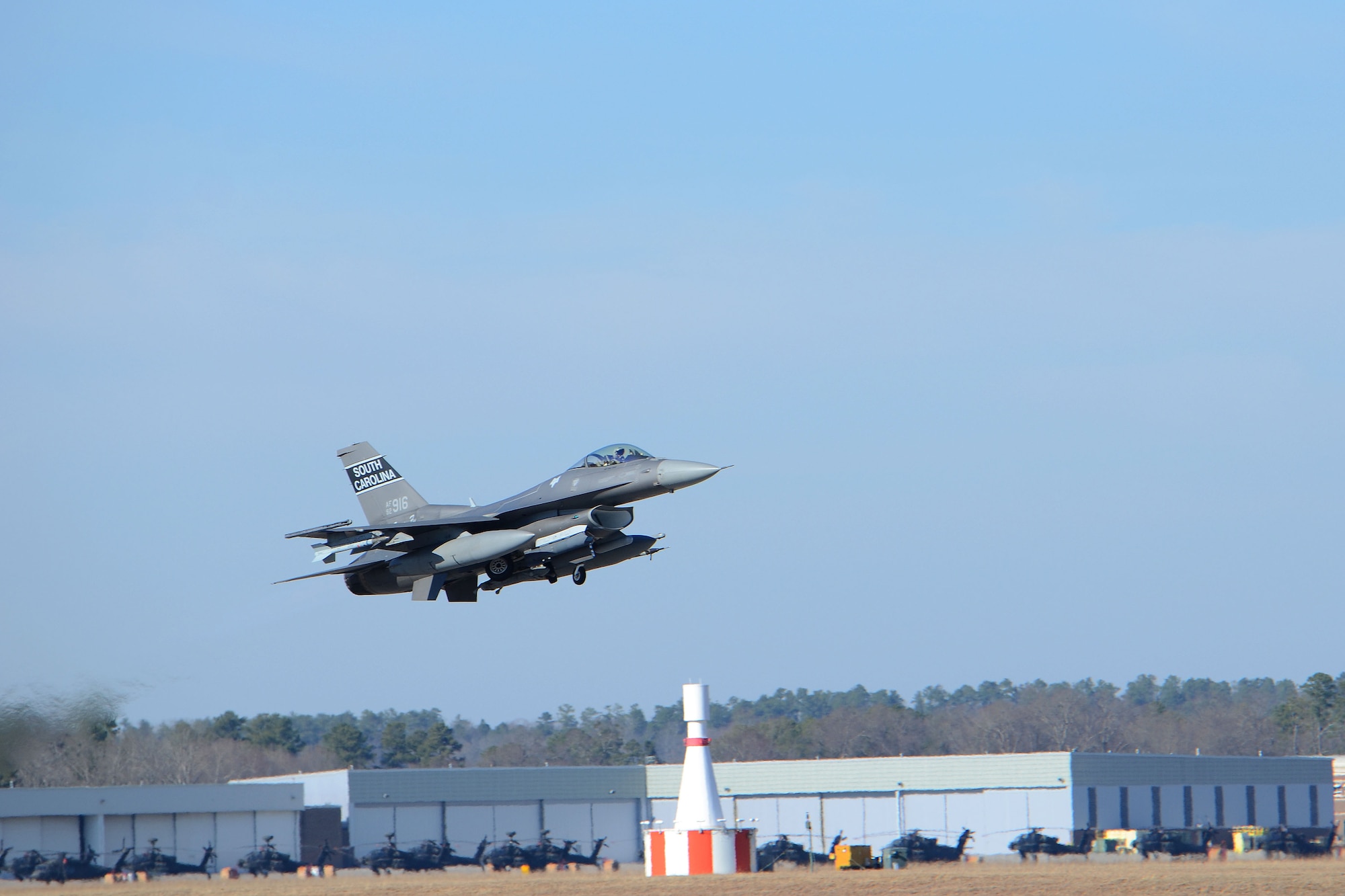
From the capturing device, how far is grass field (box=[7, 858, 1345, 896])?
46688 mm

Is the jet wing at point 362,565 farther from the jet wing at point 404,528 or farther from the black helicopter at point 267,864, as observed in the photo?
the black helicopter at point 267,864

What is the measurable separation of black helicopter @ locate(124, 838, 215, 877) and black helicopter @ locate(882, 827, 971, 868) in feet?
89.4

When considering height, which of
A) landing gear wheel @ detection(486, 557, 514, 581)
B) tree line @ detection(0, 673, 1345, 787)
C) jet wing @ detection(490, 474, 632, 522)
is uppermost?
jet wing @ detection(490, 474, 632, 522)

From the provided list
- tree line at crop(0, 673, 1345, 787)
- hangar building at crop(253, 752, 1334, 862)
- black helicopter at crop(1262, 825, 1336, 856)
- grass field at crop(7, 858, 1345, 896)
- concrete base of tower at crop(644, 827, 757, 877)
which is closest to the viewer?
grass field at crop(7, 858, 1345, 896)

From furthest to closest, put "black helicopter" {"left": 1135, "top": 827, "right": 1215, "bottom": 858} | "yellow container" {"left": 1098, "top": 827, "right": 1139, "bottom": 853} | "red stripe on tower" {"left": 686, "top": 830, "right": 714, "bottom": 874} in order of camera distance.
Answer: "yellow container" {"left": 1098, "top": 827, "right": 1139, "bottom": 853}
"black helicopter" {"left": 1135, "top": 827, "right": 1215, "bottom": 858}
"red stripe on tower" {"left": 686, "top": 830, "right": 714, "bottom": 874}

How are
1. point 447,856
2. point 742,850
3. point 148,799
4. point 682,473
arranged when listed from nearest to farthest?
point 682,473
point 742,850
point 148,799
point 447,856

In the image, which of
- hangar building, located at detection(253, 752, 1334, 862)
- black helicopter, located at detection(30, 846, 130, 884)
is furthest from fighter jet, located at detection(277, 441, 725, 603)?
hangar building, located at detection(253, 752, 1334, 862)

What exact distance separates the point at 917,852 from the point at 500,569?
103ft

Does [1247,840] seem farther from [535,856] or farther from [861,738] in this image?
[861,738]

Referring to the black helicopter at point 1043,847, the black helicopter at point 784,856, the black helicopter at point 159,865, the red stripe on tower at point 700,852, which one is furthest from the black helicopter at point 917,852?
the black helicopter at point 159,865

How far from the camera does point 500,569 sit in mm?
37438

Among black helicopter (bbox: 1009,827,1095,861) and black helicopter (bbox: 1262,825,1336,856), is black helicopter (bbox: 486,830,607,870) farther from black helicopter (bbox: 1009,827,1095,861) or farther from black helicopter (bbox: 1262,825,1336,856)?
black helicopter (bbox: 1262,825,1336,856)

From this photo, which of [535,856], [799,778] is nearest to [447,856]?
[535,856]

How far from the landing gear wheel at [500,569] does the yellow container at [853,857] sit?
87.6 ft
